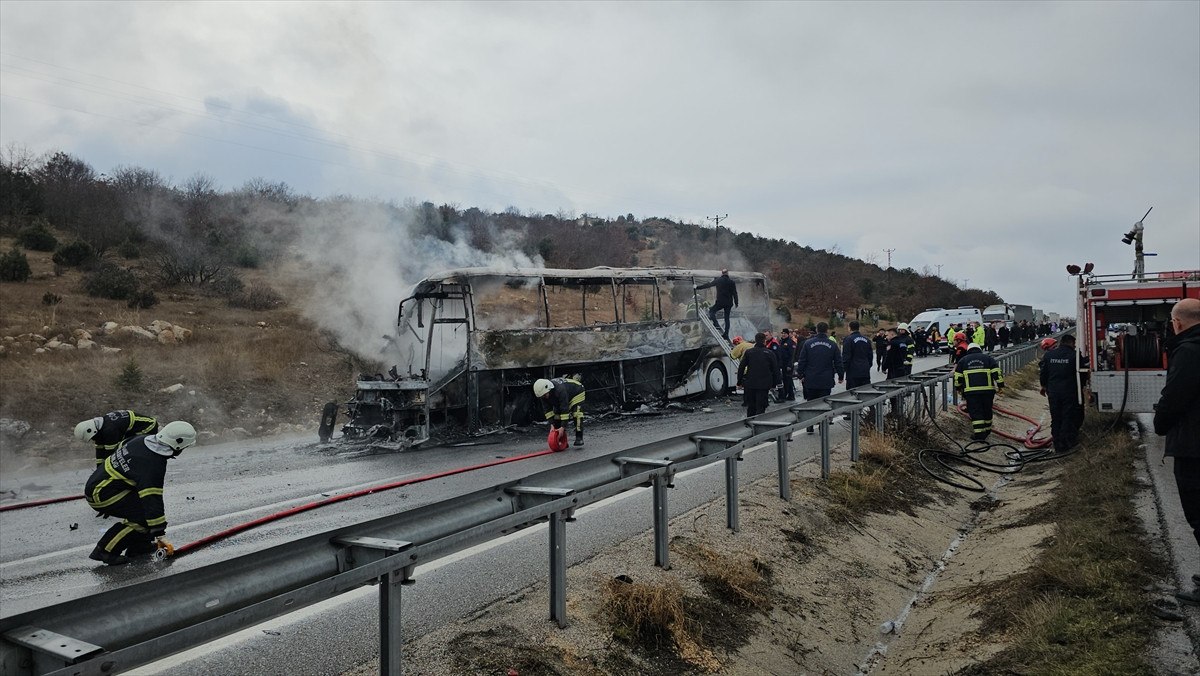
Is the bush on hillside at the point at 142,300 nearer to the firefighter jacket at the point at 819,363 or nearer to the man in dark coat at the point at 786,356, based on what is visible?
the man in dark coat at the point at 786,356

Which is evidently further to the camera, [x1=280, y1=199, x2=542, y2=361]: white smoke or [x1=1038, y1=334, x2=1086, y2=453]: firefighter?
[x1=280, y1=199, x2=542, y2=361]: white smoke

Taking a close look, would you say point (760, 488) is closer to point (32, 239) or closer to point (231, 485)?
point (231, 485)

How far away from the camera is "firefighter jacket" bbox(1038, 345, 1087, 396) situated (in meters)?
11.4

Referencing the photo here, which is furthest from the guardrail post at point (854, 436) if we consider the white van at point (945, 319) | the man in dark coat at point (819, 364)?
the white van at point (945, 319)

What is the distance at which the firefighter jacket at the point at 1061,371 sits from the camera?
37.6 feet

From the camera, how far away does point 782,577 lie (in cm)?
591

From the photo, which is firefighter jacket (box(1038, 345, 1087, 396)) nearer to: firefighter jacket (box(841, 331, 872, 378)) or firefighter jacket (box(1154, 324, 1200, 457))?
firefighter jacket (box(841, 331, 872, 378))

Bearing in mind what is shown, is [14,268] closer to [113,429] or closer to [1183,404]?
[113,429]

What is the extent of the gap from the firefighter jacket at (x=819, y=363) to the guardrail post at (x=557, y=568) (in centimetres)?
893

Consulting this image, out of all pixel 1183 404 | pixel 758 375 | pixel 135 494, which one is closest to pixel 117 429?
pixel 135 494

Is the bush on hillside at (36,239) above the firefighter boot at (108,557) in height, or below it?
above

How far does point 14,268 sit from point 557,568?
23426 mm

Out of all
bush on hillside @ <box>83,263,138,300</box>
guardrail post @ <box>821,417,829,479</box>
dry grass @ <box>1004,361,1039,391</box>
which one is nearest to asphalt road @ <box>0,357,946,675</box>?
guardrail post @ <box>821,417,829,479</box>

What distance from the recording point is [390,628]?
326cm
